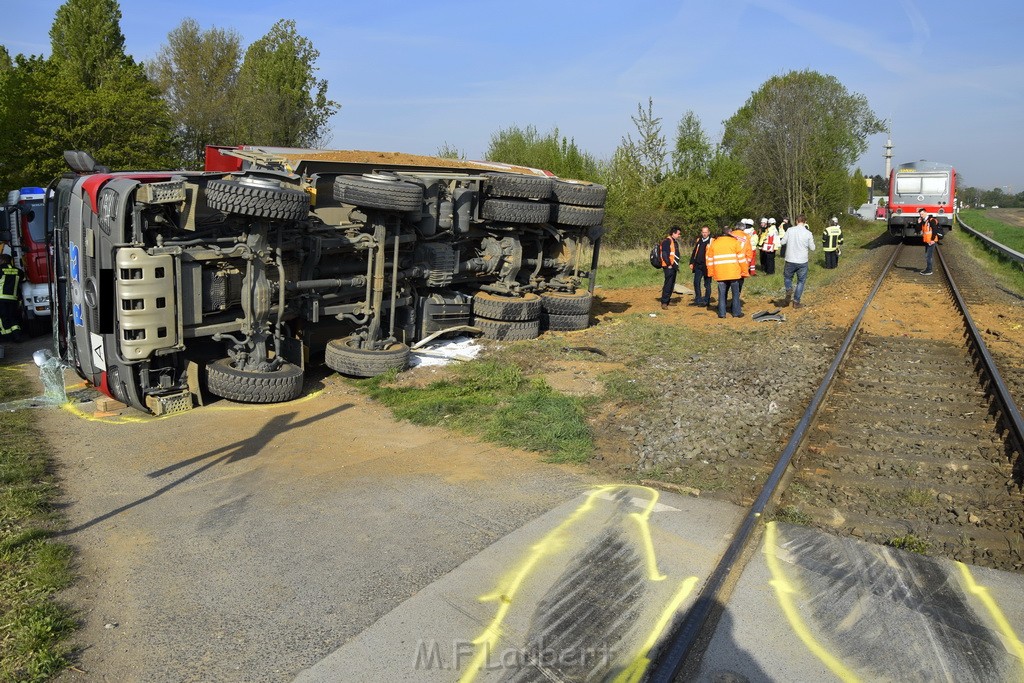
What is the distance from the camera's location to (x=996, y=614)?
390 centimetres

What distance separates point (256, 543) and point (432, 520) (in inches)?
41.5

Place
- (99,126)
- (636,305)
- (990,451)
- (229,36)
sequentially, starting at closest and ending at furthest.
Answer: (990,451), (636,305), (99,126), (229,36)

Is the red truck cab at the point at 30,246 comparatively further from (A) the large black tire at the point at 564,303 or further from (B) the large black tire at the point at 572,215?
(B) the large black tire at the point at 572,215

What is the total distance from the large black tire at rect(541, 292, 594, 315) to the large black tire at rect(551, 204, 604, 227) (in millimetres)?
1056

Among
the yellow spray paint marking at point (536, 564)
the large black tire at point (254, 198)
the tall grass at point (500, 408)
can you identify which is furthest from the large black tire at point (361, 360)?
the yellow spray paint marking at point (536, 564)

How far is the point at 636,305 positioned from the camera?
1588 centimetres

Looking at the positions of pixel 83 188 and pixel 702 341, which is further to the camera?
pixel 702 341

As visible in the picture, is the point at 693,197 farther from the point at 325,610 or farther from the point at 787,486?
the point at 325,610

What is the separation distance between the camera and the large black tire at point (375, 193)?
8492 millimetres

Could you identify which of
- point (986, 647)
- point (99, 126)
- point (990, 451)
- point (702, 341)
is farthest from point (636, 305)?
point (99, 126)

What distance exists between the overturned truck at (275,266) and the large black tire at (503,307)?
0.07ft

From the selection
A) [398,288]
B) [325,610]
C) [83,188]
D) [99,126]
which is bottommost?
[325,610]

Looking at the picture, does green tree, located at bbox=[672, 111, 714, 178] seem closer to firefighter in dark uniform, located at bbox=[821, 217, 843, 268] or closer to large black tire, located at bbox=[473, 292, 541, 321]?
firefighter in dark uniform, located at bbox=[821, 217, 843, 268]

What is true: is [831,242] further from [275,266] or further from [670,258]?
[275,266]
